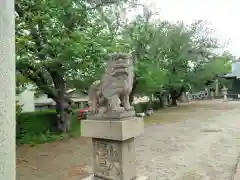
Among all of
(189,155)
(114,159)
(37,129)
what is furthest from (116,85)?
(37,129)

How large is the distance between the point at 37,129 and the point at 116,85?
8653 millimetres

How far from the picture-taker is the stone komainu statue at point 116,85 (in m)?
3.29

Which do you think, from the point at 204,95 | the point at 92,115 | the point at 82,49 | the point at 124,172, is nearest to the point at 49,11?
the point at 82,49

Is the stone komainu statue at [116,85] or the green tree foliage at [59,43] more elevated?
the green tree foliage at [59,43]

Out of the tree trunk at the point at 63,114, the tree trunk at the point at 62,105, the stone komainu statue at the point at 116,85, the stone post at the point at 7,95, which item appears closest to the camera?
the stone post at the point at 7,95

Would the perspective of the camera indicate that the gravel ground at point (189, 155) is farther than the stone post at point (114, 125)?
Yes

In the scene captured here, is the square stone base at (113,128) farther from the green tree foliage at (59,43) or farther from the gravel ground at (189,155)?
the green tree foliage at (59,43)

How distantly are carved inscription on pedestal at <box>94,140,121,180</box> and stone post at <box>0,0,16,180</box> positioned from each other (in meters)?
2.33

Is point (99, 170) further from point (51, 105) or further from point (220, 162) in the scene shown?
point (51, 105)

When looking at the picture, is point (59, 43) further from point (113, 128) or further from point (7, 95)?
point (7, 95)

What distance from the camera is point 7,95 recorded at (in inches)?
37.7

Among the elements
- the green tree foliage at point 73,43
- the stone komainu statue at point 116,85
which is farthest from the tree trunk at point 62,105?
the stone komainu statue at point 116,85

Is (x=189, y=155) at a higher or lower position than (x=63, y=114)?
lower

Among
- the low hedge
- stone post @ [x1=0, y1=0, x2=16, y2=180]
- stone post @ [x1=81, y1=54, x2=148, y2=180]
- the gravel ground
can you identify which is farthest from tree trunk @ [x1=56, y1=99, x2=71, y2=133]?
stone post @ [x1=0, y1=0, x2=16, y2=180]
